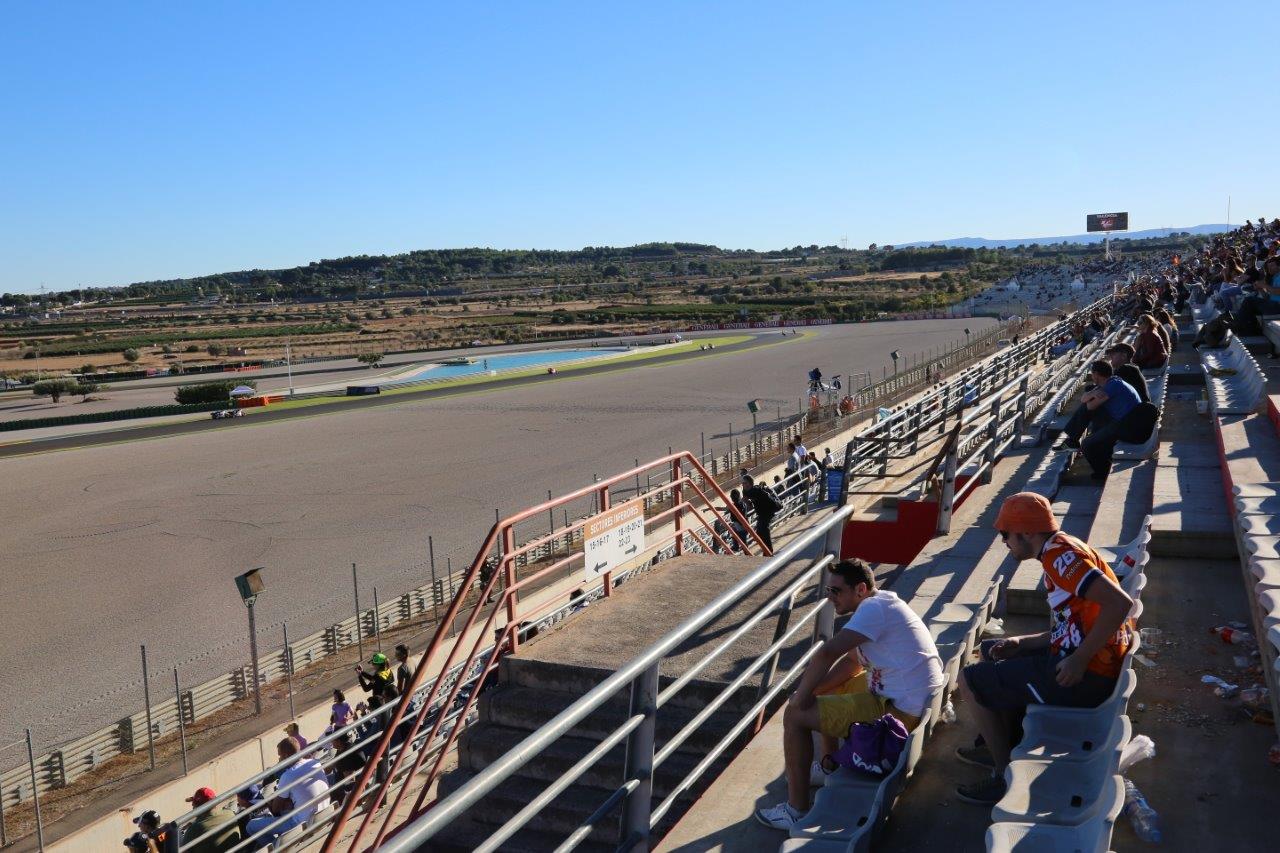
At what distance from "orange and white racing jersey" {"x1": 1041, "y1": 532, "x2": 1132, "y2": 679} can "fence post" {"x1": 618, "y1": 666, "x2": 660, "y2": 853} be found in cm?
172

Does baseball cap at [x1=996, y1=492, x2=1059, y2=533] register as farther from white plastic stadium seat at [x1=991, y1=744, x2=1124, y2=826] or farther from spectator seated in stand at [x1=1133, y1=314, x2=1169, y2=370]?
spectator seated in stand at [x1=1133, y1=314, x2=1169, y2=370]

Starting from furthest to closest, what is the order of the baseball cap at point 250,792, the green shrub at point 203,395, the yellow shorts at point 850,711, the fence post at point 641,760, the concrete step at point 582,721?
the green shrub at point 203,395 → the baseball cap at point 250,792 → the concrete step at point 582,721 → the yellow shorts at point 850,711 → the fence post at point 641,760

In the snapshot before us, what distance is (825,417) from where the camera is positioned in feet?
124

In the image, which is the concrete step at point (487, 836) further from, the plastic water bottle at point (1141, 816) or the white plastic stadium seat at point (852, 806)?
the plastic water bottle at point (1141, 816)

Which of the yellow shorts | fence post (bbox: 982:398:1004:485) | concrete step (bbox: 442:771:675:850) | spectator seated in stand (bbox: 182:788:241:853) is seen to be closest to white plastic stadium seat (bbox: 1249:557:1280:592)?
the yellow shorts

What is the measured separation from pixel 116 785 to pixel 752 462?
20119 millimetres

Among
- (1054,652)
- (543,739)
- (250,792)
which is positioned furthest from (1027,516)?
(250,792)

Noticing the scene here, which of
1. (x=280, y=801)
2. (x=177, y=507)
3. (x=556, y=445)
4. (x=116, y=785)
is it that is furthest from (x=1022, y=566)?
(x=556, y=445)

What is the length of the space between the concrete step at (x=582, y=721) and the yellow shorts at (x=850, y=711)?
1.88 meters

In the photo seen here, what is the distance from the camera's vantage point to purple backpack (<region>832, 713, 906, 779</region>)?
3775 millimetres

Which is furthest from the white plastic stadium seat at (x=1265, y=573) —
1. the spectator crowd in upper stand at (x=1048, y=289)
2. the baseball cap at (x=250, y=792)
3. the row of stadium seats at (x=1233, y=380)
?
the spectator crowd in upper stand at (x=1048, y=289)

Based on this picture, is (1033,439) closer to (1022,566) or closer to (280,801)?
(1022,566)

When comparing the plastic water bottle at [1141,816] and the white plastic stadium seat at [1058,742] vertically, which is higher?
the white plastic stadium seat at [1058,742]

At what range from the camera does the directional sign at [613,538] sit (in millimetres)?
6629
